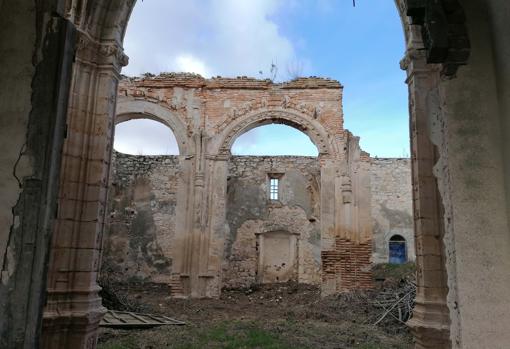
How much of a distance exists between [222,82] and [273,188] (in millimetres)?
6557

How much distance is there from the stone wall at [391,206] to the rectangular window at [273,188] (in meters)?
4.94

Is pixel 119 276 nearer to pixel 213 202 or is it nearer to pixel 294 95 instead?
pixel 213 202

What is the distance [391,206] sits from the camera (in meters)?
20.8

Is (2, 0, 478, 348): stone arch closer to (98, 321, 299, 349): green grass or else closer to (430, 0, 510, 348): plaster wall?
(430, 0, 510, 348): plaster wall

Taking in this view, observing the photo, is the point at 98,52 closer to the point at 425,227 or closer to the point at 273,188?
the point at 425,227

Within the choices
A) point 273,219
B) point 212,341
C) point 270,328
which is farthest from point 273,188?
point 212,341

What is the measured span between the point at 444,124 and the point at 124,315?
8235mm

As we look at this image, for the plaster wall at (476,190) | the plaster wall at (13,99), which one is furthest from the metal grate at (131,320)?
the plaster wall at (476,190)

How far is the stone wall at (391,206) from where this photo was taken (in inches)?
798

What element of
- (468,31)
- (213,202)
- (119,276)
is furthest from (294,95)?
(468,31)

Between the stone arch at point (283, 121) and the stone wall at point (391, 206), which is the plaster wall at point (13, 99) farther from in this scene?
the stone wall at point (391, 206)

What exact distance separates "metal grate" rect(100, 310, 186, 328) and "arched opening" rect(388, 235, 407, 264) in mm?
13896

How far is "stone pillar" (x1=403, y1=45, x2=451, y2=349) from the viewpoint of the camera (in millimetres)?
3844

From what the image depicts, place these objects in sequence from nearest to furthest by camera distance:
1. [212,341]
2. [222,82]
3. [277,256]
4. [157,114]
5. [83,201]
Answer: [83,201] < [212,341] < [157,114] < [222,82] < [277,256]
